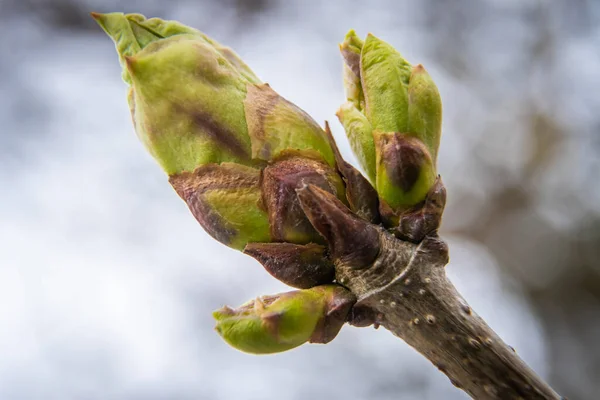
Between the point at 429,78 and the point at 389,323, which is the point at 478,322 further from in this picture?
the point at 429,78

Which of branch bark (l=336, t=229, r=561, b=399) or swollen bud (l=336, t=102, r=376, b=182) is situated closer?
branch bark (l=336, t=229, r=561, b=399)

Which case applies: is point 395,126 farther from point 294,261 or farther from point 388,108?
point 294,261

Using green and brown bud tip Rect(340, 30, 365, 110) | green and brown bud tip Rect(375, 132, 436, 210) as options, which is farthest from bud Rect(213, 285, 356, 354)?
green and brown bud tip Rect(340, 30, 365, 110)

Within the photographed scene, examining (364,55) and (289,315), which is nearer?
(289,315)

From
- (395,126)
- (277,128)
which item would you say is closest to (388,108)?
(395,126)

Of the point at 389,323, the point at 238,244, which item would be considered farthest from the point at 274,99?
the point at 389,323

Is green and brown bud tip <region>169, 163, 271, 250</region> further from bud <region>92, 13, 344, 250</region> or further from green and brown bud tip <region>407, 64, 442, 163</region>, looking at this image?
green and brown bud tip <region>407, 64, 442, 163</region>

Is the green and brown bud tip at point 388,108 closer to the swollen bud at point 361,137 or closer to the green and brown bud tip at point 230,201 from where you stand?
the swollen bud at point 361,137
